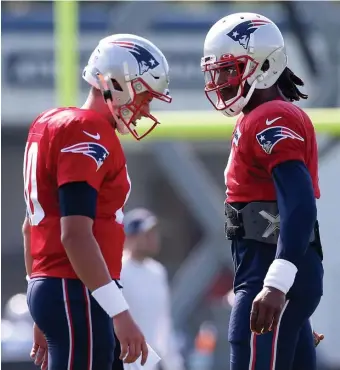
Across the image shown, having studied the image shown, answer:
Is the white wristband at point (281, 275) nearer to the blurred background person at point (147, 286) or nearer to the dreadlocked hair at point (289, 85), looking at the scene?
the dreadlocked hair at point (289, 85)

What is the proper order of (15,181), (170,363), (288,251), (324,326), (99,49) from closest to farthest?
(288,251)
(99,49)
(170,363)
(324,326)
(15,181)

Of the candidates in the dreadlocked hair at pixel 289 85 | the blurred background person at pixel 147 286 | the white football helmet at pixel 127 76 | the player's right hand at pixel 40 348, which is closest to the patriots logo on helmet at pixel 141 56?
the white football helmet at pixel 127 76

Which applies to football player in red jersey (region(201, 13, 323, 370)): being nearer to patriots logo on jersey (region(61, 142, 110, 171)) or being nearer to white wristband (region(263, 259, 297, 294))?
white wristband (region(263, 259, 297, 294))

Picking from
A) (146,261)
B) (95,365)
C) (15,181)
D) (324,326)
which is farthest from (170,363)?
(15,181)

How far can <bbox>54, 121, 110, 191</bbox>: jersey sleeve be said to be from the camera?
3.27 m

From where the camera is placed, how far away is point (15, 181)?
14336mm

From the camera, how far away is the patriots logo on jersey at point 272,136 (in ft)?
11.0

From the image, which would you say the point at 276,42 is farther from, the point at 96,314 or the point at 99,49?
the point at 96,314

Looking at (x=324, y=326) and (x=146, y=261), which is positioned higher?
(x=146, y=261)

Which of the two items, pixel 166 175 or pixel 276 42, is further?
pixel 166 175

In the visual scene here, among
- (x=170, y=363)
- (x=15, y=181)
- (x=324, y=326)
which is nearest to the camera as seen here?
(x=170, y=363)

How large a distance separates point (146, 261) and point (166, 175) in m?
8.69

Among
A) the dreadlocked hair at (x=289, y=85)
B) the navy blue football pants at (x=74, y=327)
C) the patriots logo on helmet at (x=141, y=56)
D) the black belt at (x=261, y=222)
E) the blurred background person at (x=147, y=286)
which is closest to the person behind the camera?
the navy blue football pants at (x=74, y=327)

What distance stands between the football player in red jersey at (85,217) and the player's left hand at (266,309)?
1.02 feet
